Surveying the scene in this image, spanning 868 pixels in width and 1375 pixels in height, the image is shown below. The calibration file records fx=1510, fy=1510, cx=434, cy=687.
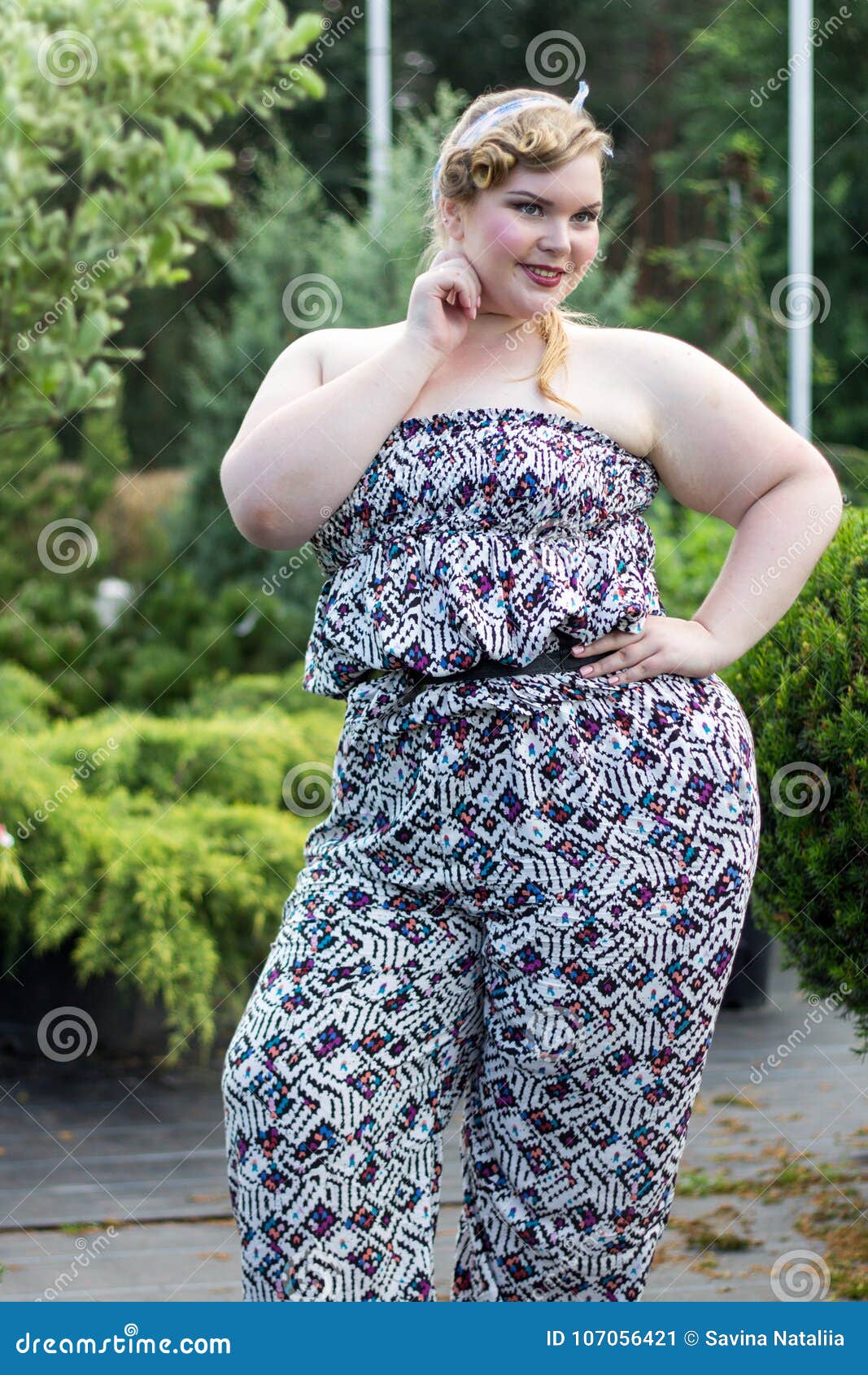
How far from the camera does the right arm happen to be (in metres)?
1.81

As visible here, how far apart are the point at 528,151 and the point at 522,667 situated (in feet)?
2.06

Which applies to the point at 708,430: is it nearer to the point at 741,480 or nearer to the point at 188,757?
the point at 741,480

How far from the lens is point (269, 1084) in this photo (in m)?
1.80

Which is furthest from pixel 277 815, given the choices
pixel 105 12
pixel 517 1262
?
pixel 517 1262

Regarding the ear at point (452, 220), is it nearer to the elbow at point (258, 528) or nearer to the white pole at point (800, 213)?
the elbow at point (258, 528)

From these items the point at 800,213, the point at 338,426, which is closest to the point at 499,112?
the point at 338,426

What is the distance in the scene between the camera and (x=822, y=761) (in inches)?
105

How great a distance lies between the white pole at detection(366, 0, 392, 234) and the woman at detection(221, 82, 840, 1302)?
21.0ft

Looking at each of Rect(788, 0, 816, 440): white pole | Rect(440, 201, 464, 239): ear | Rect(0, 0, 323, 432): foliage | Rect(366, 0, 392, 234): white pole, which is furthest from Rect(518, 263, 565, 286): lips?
Rect(788, 0, 816, 440): white pole

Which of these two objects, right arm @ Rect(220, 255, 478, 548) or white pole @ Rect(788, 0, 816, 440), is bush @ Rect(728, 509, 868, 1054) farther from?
white pole @ Rect(788, 0, 816, 440)

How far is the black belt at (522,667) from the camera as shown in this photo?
6.07ft

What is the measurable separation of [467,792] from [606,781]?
17cm

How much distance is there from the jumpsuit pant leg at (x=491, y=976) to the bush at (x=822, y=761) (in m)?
0.75

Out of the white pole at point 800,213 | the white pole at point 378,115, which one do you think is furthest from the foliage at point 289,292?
the white pole at point 800,213
